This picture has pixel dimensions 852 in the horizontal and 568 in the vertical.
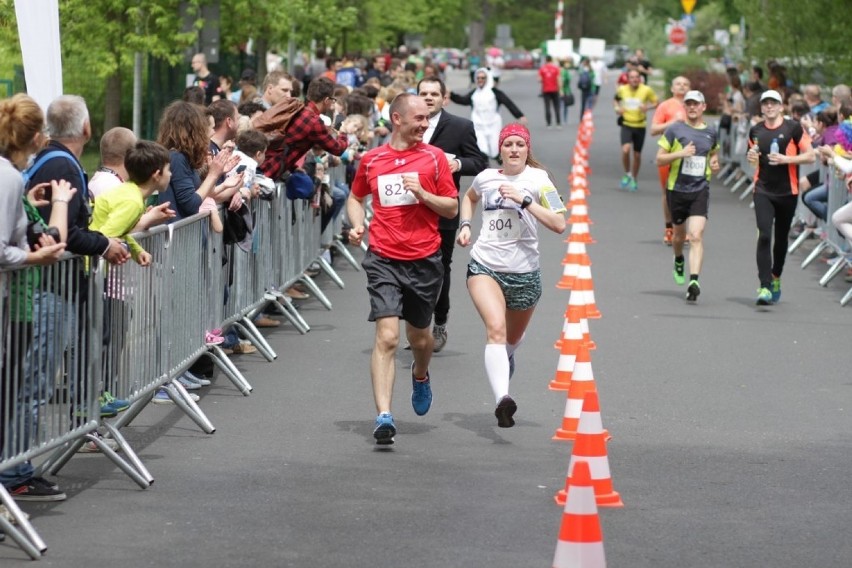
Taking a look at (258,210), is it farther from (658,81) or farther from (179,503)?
(658,81)

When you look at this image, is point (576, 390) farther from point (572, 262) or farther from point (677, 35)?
point (677, 35)

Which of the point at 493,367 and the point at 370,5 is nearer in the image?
the point at 493,367

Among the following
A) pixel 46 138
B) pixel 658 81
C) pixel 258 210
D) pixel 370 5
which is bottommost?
pixel 658 81

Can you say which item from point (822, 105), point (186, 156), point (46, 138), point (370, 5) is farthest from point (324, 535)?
point (370, 5)

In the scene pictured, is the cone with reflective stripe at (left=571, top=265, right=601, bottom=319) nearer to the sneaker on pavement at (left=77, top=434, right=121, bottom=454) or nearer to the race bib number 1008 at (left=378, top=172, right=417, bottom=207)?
the race bib number 1008 at (left=378, top=172, right=417, bottom=207)

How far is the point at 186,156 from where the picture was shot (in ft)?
34.8

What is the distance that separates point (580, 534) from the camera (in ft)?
20.4

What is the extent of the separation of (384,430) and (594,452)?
1.83 metres

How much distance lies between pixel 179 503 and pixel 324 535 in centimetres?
92

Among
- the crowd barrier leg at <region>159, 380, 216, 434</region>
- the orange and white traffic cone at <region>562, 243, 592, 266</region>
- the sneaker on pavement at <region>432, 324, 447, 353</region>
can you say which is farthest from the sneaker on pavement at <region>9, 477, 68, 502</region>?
the orange and white traffic cone at <region>562, 243, 592, 266</region>

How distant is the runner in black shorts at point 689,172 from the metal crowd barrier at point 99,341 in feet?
19.8

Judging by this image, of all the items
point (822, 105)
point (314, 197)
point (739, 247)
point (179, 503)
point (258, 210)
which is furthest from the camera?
point (822, 105)

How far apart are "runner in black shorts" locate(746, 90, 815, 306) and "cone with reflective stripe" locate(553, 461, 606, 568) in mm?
9542

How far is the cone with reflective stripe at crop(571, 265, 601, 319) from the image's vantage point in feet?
41.6
